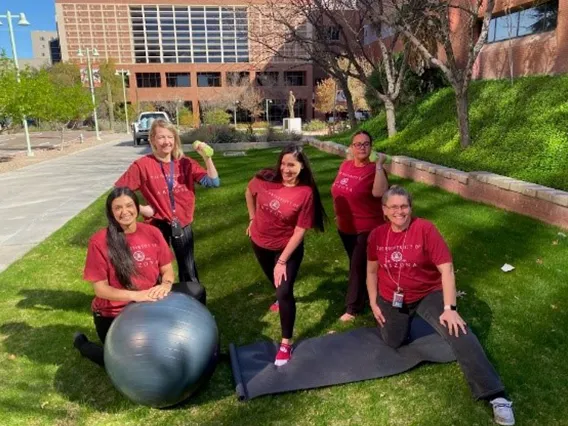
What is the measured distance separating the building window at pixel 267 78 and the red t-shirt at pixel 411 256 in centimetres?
5920

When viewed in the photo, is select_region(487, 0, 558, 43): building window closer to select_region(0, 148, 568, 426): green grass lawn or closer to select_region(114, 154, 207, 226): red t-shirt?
select_region(0, 148, 568, 426): green grass lawn

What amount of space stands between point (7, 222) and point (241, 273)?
5.86 metres

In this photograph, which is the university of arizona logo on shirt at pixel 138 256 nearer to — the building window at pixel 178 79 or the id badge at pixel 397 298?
the id badge at pixel 397 298

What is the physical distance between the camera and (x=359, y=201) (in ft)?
15.1

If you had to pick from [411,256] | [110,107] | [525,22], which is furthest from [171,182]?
[110,107]

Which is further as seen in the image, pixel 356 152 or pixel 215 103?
pixel 215 103

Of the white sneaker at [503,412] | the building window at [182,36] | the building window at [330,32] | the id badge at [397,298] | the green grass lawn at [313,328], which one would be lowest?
the green grass lawn at [313,328]

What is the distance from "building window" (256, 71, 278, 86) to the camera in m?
61.6

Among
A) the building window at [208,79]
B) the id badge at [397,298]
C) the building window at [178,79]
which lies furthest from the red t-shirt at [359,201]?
the building window at [178,79]

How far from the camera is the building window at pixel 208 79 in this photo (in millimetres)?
67250

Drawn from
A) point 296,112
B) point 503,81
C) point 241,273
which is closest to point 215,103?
point 296,112

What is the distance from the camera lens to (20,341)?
4.74 metres

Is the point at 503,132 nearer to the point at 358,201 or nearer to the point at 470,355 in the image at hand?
the point at 358,201

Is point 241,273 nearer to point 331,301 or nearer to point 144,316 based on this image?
point 331,301
